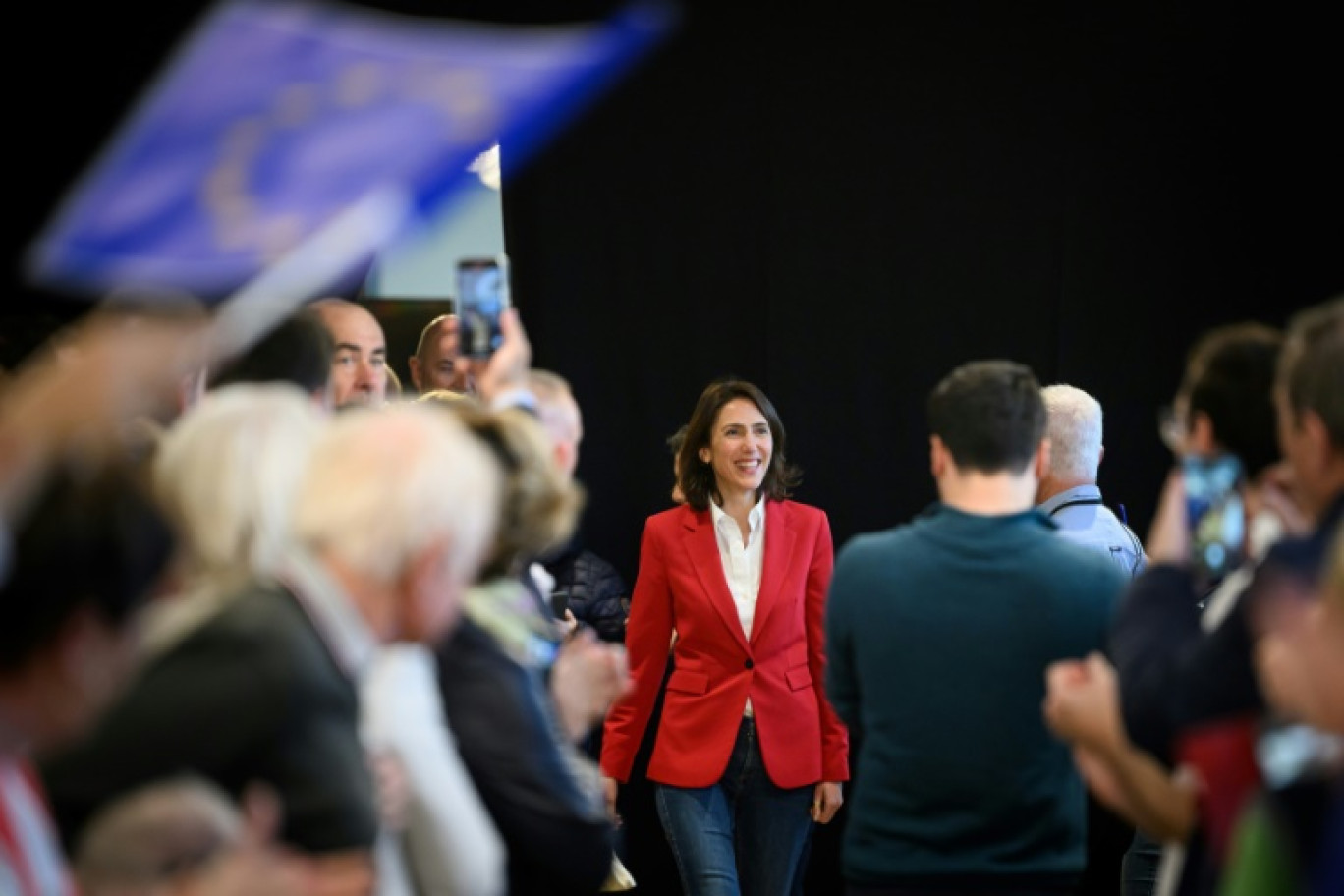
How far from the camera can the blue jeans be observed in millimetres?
4793

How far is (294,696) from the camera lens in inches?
72.3

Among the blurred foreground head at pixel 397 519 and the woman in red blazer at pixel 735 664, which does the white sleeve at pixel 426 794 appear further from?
the woman in red blazer at pixel 735 664

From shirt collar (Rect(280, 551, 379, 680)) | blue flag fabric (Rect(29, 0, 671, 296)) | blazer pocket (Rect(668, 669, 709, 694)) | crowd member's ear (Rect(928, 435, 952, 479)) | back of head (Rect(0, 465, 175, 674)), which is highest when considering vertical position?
blue flag fabric (Rect(29, 0, 671, 296))

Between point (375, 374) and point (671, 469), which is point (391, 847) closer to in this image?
point (375, 374)

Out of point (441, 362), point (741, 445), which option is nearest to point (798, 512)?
point (741, 445)

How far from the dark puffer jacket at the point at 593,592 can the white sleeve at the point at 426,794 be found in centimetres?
284

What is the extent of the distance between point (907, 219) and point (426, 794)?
3829 millimetres

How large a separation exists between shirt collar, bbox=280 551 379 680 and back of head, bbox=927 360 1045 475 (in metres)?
1.44

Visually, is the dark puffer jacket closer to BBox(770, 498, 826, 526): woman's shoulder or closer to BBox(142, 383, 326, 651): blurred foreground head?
BBox(770, 498, 826, 526): woman's shoulder

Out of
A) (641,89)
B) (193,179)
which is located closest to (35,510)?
(193,179)

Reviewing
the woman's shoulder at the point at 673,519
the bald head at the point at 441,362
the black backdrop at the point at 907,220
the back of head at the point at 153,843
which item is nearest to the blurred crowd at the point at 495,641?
the back of head at the point at 153,843

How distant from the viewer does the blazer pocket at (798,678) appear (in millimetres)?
4867

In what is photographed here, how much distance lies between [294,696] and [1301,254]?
4.54 meters

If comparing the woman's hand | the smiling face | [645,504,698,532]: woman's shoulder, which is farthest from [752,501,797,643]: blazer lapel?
the woman's hand
